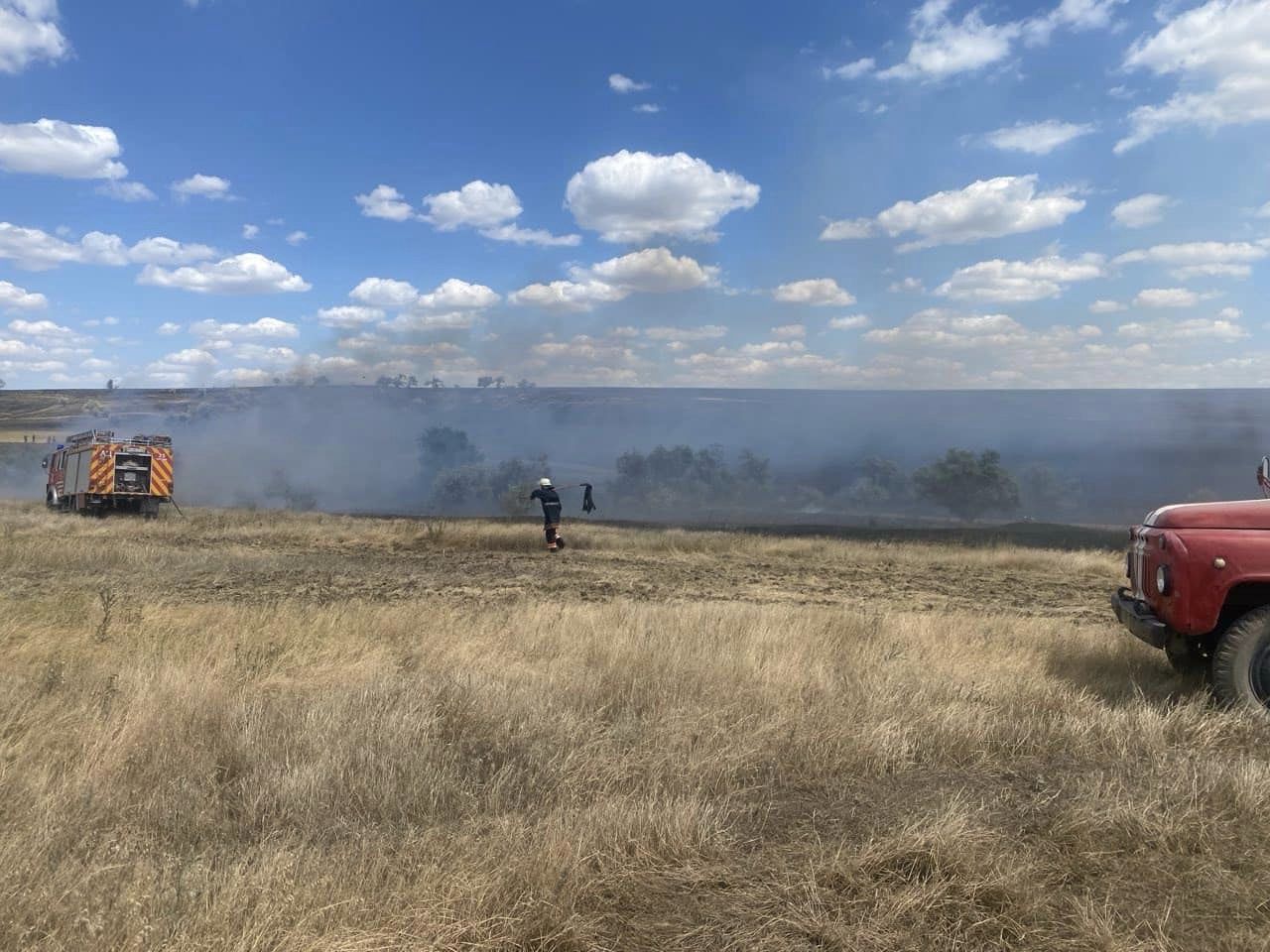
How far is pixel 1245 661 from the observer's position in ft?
19.4

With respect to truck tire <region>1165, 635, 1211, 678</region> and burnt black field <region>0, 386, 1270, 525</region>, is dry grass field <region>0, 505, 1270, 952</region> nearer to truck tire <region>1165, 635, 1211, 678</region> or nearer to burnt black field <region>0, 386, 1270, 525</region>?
truck tire <region>1165, 635, 1211, 678</region>

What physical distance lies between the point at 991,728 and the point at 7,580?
14.5 m

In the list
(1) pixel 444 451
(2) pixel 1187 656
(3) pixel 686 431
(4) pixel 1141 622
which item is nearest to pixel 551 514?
(2) pixel 1187 656

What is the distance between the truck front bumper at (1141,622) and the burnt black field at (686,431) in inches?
1690

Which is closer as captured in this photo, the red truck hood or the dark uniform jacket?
the red truck hood

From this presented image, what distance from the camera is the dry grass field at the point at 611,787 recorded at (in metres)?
3.03

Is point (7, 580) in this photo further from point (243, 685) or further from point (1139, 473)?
point (1139, 473)

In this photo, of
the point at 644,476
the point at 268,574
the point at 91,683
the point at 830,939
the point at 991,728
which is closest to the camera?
the point at 830,939

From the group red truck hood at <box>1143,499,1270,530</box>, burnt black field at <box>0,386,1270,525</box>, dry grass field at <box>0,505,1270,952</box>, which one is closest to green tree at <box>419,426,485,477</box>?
burnt black field at <box>0,386,1270,525</box>

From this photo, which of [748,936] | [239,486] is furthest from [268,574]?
[239,486]

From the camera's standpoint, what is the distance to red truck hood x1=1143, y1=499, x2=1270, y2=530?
6066 mm

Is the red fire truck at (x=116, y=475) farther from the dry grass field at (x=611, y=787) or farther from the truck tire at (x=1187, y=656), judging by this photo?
the truck tire at (x=1187, y=656)

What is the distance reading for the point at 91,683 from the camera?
19.3ft

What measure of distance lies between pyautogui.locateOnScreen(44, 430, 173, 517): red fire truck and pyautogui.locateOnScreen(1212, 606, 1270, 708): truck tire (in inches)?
1281
